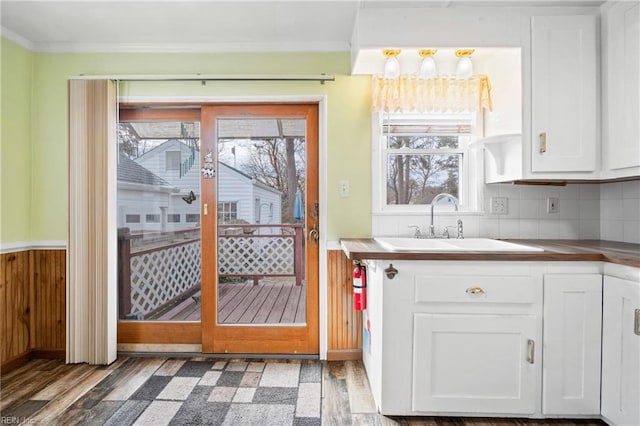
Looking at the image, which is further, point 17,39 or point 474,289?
point 17,39

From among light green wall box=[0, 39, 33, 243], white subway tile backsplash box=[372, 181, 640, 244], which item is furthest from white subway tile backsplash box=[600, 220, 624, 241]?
light green wall box=[0, 39, 33, 243]

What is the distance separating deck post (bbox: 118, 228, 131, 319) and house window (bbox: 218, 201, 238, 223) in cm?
73

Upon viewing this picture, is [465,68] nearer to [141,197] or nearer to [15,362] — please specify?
[141,197]

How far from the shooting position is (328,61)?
258 centimetres

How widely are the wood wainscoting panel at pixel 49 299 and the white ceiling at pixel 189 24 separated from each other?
4.98ft

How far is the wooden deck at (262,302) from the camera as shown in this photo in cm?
269

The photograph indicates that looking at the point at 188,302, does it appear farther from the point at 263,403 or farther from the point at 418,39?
the point at 418,39

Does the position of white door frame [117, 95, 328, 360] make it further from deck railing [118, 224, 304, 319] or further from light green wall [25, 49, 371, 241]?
deck railing [118, 224, 304, 319]

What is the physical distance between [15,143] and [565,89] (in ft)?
11.6

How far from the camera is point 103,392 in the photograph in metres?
2.15

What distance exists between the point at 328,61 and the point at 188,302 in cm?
206

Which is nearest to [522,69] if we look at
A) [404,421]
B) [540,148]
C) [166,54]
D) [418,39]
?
[540,148]

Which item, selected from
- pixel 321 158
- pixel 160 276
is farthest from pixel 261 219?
pixel 160 276

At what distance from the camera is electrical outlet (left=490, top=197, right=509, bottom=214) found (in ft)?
8.32
